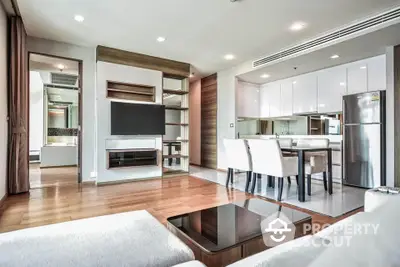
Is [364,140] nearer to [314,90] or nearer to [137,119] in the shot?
[314,90]

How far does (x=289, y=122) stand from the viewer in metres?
6.01

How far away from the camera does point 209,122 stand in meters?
6.57

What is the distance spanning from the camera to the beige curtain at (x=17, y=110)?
350cm

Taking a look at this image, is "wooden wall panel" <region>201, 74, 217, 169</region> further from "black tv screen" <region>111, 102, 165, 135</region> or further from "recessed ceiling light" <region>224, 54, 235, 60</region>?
"black tv screen" <region>111, 102, 165, 135</region>

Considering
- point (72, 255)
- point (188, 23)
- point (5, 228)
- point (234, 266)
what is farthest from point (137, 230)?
point (188, 23)

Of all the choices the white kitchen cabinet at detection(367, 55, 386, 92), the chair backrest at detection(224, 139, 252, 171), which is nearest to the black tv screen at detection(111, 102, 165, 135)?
the chair backrest at detection(224, 139, 252, 171)

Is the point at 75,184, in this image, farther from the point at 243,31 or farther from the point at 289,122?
the point at 289,122

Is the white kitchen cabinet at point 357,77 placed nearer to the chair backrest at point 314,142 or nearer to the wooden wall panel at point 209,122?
the chair backrest at point 314,142

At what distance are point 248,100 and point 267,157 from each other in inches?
118

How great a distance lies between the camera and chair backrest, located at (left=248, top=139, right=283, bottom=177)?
10.4 ft

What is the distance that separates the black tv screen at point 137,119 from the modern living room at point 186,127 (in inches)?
1.1

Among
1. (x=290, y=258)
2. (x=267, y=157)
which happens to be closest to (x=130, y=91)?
(x=267, y=157)

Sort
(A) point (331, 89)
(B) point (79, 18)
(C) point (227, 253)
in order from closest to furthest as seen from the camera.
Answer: (C) point (227, 253), (B) point (79, 18), (A) point (331, 89)

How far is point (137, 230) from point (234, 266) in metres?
0.90
